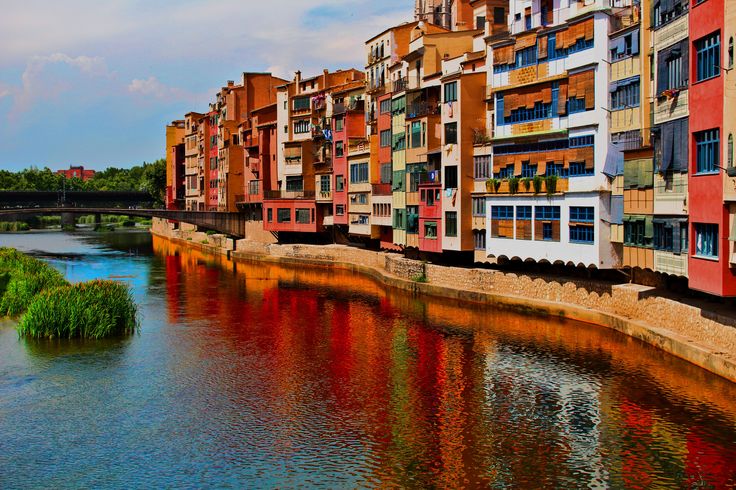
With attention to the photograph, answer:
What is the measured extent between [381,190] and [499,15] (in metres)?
16.1

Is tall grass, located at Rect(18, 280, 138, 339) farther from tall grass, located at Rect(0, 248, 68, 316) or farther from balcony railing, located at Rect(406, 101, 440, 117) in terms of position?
balcony railing, located at Rect(406, 101, 440, 117)

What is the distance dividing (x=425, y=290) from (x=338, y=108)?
2853cm

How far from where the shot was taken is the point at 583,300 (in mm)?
41875

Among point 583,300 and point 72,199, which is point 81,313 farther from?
point 72,199

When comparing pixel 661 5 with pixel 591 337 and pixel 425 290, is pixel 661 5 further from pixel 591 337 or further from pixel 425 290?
pixel 425 290

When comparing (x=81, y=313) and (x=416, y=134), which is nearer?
(x=81, y=313)

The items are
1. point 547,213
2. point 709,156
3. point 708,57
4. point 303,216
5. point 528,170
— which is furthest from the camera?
point 303,216

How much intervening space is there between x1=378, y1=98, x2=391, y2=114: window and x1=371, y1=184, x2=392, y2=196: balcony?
5661 millimetres

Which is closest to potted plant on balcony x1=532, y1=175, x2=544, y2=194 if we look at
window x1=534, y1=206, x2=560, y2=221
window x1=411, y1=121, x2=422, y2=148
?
window x1=534, y1=206, x2=560, y2=221

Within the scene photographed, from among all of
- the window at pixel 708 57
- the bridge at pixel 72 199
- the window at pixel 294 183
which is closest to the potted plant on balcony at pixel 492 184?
the window at pixel 708 57

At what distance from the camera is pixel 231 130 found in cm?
10569

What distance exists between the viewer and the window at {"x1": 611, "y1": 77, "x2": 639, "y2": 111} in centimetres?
3744

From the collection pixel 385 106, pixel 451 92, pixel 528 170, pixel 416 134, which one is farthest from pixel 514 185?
pixel 385 106

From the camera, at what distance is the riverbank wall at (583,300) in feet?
99.8
